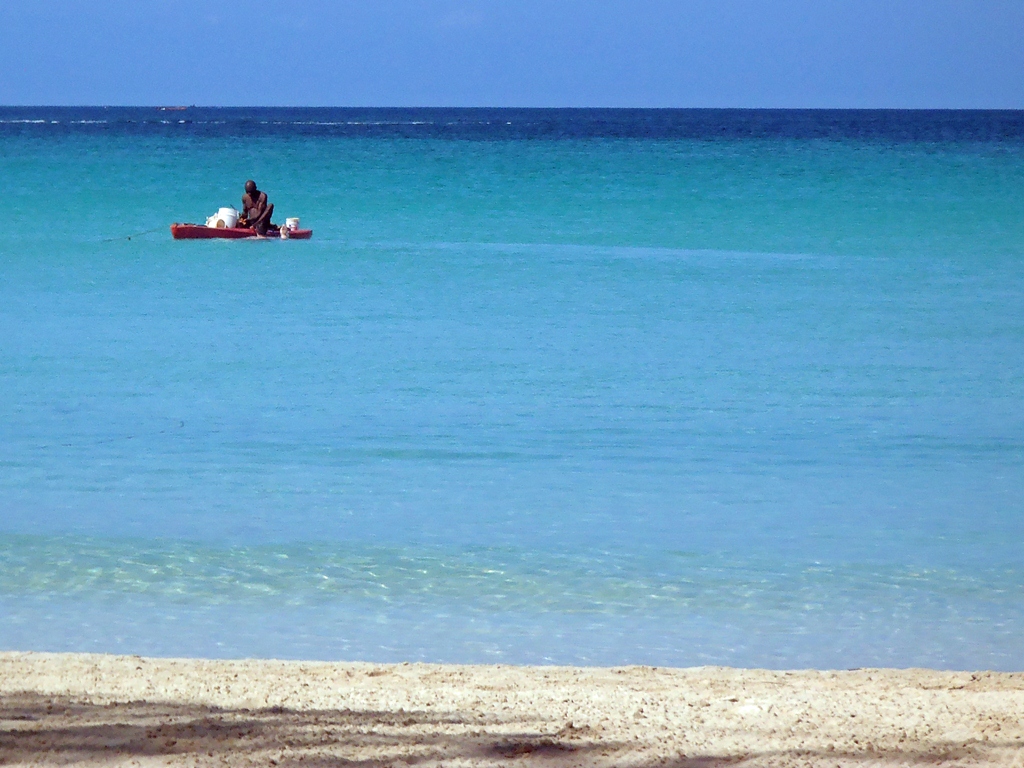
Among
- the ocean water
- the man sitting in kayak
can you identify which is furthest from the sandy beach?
the man sitting in kayak

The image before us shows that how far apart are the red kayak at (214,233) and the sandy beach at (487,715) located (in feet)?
46.5

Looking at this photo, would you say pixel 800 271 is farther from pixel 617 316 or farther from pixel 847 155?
pixel 847 155

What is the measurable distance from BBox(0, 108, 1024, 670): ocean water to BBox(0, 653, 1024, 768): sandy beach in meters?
0.42

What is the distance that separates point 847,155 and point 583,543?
1780 inches

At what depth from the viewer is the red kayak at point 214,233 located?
18.2 meters

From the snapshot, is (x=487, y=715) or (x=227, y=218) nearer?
(x=487, y=715)

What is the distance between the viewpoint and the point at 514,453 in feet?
24.8

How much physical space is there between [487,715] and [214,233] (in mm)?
15248

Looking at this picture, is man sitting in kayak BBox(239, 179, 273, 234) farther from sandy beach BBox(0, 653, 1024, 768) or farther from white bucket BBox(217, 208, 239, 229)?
sandy beach BBox(0, 653, 1024, 768)

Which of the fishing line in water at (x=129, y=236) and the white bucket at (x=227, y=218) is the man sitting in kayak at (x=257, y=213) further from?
the fishing line in water at (x=129, y=236)

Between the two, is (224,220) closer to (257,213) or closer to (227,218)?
(227,218)

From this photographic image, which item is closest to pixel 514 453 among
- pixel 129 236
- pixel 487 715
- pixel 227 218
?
pixel 487 715

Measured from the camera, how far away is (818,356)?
35.7 feet

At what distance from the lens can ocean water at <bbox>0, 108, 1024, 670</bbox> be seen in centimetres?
512
